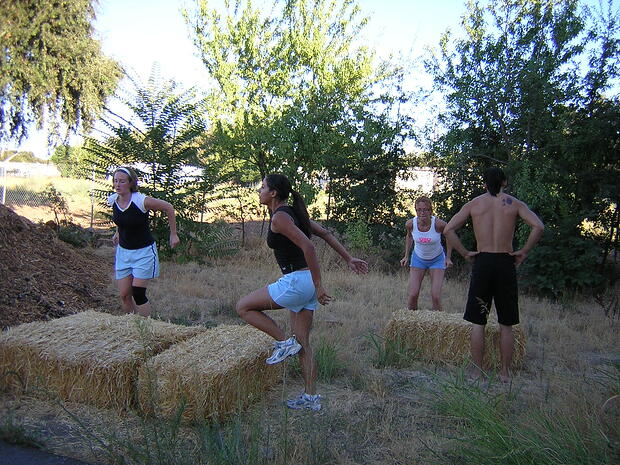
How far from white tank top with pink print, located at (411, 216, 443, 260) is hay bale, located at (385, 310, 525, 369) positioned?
3.59 ft

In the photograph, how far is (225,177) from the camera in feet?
39.0

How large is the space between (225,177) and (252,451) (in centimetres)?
915

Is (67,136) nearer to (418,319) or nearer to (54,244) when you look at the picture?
(54,244)

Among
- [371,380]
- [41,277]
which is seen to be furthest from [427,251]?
[41,277]

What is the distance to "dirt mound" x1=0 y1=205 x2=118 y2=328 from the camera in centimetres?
692

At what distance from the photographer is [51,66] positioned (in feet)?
51.1

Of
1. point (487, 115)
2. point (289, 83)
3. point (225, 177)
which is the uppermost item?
point (289, 83)

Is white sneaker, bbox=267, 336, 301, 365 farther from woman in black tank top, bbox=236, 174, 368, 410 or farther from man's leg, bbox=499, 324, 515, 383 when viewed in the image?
man's leg, bbox=499, 324, 515, 383

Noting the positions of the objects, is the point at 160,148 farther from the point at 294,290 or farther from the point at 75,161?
the point at 75,161

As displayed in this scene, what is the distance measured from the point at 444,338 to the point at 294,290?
2607mm

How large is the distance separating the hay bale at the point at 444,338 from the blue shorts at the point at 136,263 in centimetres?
273

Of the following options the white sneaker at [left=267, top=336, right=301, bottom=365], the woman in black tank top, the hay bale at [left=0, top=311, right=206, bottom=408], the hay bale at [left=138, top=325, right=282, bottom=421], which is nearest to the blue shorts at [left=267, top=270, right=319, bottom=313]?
the woman in black tank top

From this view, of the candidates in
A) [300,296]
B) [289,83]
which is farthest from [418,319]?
[289,83]

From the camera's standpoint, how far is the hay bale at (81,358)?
4301 millimetres
